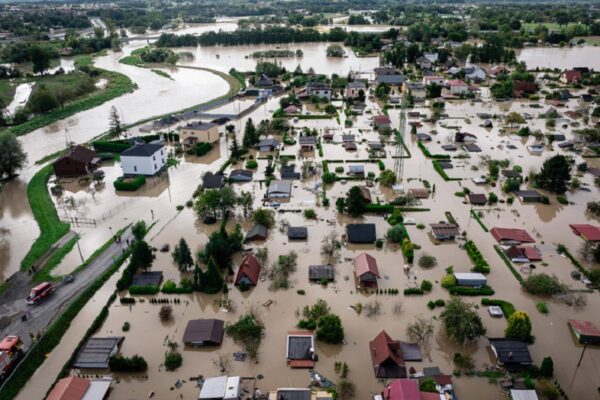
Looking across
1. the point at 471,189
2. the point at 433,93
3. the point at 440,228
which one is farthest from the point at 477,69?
the point at 440,228

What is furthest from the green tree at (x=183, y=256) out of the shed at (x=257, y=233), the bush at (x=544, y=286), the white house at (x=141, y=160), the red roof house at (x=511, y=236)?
the red roof house at (x=511, y=236)

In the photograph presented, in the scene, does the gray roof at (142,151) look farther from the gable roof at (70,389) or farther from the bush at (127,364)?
the gable roof at (70,389)

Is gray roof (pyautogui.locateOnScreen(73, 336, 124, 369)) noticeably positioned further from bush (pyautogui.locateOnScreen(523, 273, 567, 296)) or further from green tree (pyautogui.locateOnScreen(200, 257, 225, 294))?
bush (pyautogui.locateOnScreen(523, 273, 567, 296))

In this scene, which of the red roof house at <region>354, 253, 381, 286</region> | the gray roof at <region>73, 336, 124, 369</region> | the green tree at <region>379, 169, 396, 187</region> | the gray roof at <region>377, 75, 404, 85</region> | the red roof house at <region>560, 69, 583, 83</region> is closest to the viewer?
the gray roof at <region>73, 336, 124, 369</region>

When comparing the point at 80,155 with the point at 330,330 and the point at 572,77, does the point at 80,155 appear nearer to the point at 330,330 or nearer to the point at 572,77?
the point at 330,330

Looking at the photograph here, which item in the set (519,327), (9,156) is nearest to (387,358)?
(519,327)

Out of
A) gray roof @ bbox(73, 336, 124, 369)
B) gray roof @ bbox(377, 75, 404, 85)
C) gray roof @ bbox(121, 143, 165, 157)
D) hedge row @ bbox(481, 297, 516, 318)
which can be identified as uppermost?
gray roof @ bbox(377, 75, 404, 85)

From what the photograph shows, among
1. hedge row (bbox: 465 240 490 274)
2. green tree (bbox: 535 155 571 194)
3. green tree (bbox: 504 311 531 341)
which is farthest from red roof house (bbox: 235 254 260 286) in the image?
green tree (bbox: 535 155 571 194)
